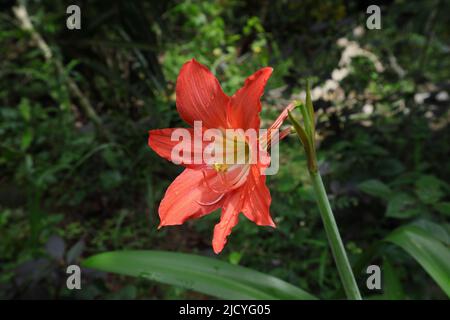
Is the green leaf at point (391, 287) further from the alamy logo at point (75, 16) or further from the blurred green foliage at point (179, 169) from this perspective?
the alamy logo at point (75, 16)

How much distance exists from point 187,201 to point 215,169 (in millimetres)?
59

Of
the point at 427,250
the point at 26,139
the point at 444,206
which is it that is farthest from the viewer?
the point at 26,139

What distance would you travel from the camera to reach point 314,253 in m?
1.25

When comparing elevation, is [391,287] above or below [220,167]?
below

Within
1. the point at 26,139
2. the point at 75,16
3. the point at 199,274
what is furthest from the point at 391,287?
the point at 26,139

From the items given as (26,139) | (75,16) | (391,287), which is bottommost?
(391,287)

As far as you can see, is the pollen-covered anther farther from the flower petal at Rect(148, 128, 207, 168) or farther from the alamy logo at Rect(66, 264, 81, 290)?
the alamy logo at Rect(66, 264, 81, 290)

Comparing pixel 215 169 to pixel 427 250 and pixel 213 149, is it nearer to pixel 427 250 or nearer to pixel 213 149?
pixel 213 149

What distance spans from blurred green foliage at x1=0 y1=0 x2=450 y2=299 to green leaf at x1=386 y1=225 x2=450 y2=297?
9 cm

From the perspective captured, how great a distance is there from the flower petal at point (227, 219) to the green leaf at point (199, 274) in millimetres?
293

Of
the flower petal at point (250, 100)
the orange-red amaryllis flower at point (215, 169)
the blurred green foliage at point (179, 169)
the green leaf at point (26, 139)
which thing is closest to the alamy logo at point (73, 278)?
the blurred green foliage at point (179, 169)

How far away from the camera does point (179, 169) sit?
134 centimetres

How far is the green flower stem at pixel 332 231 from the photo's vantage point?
56 centimetres
